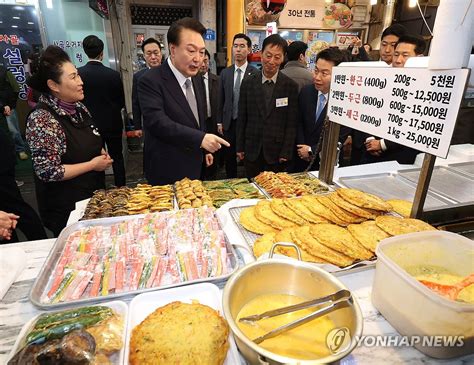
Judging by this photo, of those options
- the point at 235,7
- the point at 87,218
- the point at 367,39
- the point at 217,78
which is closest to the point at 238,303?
the point at 87,218

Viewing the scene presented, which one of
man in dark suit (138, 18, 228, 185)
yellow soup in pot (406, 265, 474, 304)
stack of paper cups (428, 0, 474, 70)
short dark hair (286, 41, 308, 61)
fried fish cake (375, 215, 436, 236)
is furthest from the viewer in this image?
short dark hair (286, 41, 308, 61)

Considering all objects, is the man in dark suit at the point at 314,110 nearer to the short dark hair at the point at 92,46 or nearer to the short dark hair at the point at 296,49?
the short dark hair at the point at 296,49

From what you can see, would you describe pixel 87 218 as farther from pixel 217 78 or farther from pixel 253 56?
pixel 253 56

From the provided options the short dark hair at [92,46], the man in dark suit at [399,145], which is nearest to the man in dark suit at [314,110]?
the man in dark suit at [399,145]

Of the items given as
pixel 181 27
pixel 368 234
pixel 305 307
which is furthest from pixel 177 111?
pixel 305 307

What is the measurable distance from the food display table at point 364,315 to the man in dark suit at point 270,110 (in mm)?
2813

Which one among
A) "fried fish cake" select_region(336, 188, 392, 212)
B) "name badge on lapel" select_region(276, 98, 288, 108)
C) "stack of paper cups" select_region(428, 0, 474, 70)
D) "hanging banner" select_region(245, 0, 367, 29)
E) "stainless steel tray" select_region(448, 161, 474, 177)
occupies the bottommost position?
"stainless steel tray" select_region(448, 161, 474, 177)

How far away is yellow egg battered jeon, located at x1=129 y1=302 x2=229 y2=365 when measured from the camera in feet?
3.31

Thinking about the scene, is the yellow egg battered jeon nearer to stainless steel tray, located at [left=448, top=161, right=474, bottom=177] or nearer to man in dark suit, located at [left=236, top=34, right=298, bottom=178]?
stainless steel tray, located at [left=448, top=161, right=474, bottom=177]

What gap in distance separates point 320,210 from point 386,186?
2.94 feet

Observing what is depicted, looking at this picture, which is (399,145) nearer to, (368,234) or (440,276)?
(368,234)

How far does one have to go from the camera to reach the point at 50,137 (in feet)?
8.09

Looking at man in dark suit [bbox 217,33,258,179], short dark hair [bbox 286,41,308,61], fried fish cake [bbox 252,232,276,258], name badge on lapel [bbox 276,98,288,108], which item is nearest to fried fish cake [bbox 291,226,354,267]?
fried fish cake [bbox 252,232,276,258]

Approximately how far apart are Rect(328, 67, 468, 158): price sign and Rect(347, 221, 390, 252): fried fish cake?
0.52 meters
